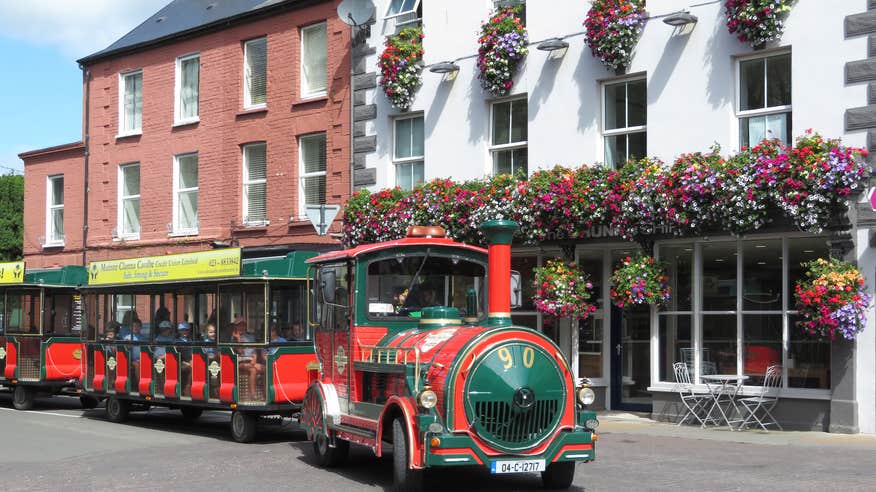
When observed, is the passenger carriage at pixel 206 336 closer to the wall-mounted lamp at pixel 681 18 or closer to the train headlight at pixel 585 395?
the train headlight at pixel 585 395

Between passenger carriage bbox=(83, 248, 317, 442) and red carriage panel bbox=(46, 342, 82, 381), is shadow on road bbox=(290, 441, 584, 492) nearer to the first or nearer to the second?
passenger carriage bbox=(83, 248, 317, 442)

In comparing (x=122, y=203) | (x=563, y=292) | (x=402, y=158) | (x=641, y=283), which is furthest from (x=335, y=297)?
(x=122, y=203)

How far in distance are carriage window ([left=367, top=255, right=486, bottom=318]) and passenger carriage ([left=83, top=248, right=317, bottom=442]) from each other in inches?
92.1

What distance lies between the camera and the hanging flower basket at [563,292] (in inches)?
717

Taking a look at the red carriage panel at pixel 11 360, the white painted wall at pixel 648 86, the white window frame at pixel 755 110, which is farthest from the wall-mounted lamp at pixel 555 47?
the red carriage panel at pixel 11 360

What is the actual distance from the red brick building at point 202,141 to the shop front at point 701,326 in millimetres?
6540

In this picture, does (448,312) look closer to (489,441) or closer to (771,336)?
(489,441)

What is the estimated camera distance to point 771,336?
1645 cm

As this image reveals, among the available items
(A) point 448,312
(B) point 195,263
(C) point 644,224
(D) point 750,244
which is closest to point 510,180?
(C) point 644,224

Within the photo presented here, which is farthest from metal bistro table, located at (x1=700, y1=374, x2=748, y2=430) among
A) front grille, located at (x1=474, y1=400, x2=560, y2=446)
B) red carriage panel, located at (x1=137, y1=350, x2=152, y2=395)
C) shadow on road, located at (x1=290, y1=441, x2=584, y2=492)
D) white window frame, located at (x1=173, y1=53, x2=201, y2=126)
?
white window frame, located at (x1=173, y1=53, x2=201, y2=126)

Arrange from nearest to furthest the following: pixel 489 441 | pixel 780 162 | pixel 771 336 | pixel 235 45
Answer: pixel 489 441 < pixel 780 162 < pixel 771 336 < pixel 235 45

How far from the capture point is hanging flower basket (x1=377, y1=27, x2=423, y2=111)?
2155 centimetres

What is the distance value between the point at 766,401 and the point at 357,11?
11.5 meters

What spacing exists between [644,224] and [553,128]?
308 centimetres
